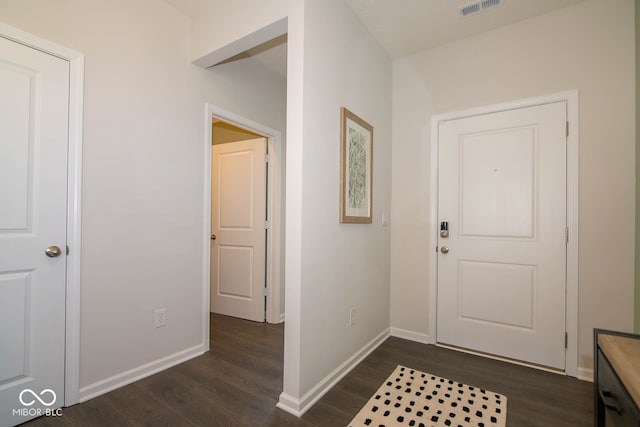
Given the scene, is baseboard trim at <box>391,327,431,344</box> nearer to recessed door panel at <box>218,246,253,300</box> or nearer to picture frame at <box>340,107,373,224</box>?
picture frame at <box>340,107,373,224</box>

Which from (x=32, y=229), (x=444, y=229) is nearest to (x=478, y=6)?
(x=444, y=229)

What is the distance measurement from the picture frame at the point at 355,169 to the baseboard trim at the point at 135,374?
5.37 feet

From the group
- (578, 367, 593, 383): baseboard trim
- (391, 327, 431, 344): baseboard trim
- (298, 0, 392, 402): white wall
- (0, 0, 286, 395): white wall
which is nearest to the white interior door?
(0, 0, 286, 395): white wall

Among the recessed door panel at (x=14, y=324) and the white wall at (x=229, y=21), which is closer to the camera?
the recessed door panel at (x=14, y=324)

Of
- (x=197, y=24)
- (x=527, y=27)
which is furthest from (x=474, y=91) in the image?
(x=197, y=24)

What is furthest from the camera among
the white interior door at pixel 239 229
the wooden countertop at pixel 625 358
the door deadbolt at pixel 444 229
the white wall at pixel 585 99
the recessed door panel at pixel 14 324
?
the white interior door at pixel 239 229

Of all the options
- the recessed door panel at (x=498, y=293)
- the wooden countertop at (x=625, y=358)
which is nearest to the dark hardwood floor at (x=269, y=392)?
the recessed door panel at (x=498, y=293)

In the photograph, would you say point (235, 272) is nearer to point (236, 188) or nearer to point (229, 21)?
point (236, 188)

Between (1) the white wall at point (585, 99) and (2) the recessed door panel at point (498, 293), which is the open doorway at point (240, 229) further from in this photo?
(2) the recessed door panel at point (498, 293)

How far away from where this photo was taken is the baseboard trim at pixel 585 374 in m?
2.15

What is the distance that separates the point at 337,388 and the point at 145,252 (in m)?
1.63

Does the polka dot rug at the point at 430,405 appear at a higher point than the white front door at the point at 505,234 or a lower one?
lower

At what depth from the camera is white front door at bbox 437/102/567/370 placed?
231 centimetres

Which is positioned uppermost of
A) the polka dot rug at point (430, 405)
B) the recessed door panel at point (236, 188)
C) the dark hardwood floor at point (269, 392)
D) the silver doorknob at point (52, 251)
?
the recessed door panel at point (236, 188)
